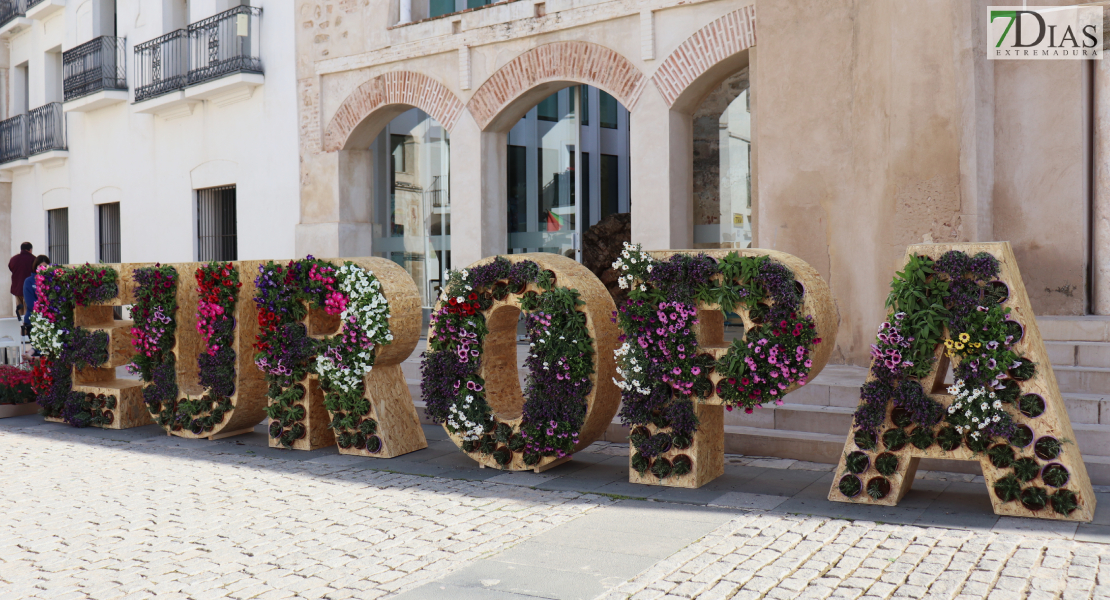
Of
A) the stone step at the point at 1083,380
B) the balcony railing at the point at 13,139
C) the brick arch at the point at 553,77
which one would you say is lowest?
the stone step at the point at 1083,380

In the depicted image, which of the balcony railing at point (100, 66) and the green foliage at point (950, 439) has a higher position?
the balcony railing at point (100, 66)

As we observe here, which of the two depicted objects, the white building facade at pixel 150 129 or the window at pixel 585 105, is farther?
the white building facade at pixel 150 129

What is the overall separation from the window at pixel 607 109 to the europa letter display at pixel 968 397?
333 inches

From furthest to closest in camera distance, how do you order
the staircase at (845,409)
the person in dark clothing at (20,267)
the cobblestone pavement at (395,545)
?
the person in dark clothing at (20,267) < the staircase at (845,409) < the cobblestone pavement at (395,545)

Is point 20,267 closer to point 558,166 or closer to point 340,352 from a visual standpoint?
point 558,166

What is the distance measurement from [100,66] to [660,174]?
11.2 m

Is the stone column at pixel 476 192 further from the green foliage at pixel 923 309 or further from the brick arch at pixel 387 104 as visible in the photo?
the green foliage at pixel 923 309

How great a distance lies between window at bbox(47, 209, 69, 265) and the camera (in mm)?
18844

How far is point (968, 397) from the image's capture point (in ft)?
16.1

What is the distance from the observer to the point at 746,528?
4.77 m

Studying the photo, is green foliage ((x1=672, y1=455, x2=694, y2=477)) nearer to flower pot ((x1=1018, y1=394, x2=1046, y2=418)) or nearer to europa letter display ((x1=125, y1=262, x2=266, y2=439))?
flower pot ((x1=1018, y1=394, x2=1046, y2=418))

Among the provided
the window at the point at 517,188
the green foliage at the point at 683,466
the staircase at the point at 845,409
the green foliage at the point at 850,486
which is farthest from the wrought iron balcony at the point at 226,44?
the green foliage at the point at 850,486

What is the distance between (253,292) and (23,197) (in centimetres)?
1486

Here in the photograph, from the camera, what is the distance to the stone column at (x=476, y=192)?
1098 cm
